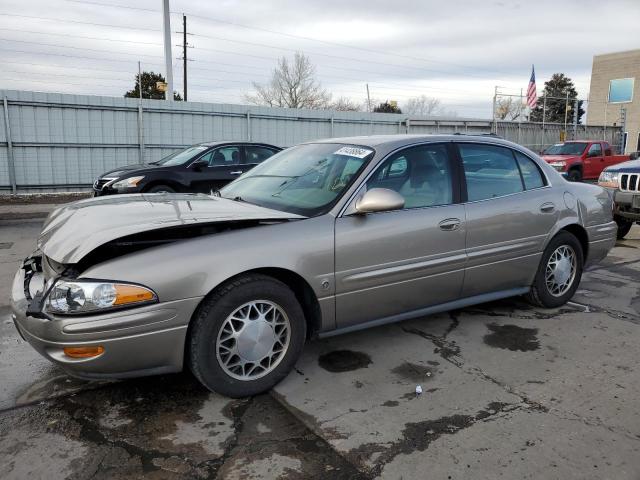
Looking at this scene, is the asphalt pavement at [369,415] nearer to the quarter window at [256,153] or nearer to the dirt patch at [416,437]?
the dirt patch at [416,437]

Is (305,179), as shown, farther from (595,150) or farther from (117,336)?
(595,150)

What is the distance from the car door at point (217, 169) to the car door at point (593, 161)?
14476mm

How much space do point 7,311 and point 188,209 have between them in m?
2.42

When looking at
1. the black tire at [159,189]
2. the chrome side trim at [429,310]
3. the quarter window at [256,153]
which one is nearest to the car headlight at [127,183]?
the black tire at [159,189]

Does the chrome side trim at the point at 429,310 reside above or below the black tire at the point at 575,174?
below

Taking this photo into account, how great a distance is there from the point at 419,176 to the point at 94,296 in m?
2.36

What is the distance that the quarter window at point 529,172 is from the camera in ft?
14.8

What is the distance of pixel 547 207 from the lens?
4.51m

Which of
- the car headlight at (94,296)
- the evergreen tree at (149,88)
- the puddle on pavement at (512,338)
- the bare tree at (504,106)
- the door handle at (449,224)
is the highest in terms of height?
the evergreen tree at (149,88)

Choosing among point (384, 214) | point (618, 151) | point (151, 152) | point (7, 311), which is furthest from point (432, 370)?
point (618, 151)

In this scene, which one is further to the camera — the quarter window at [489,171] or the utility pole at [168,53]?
the utility pole at [168,53]

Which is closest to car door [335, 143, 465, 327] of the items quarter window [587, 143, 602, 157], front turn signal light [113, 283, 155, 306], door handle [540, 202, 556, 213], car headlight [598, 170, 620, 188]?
door handle [540, 202, 556, 213]

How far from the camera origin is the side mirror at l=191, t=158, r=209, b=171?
10023mm

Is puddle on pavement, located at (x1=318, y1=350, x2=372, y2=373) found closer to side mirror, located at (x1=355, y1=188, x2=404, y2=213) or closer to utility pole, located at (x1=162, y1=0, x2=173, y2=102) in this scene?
side mirror, located at (x1=355, y1=188, x2=404, y2=213)
